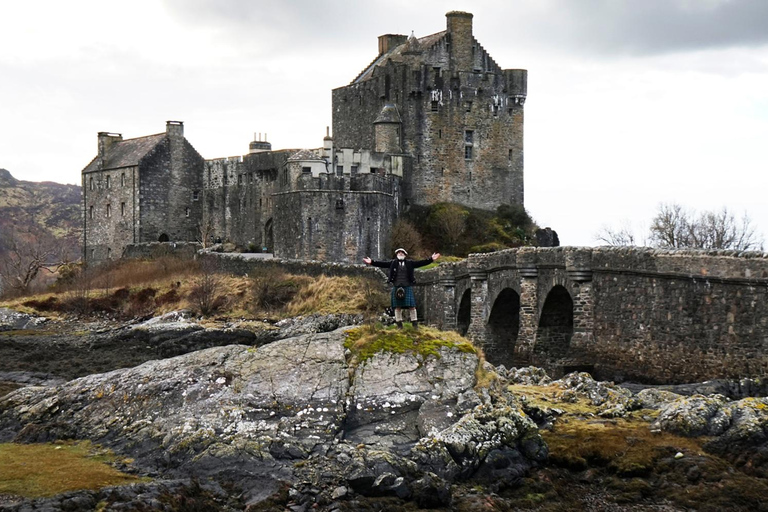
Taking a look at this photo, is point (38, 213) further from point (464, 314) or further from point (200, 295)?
point (464, 314)

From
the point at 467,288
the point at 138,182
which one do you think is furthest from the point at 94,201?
the point at 467,288

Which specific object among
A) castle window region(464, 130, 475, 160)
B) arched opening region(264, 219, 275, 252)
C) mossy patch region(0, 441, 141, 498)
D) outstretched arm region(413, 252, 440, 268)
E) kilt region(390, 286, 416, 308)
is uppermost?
castle window region(464, 130, 475, 160)

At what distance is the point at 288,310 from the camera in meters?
48.7

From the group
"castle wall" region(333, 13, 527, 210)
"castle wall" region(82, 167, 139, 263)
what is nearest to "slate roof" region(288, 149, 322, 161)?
"castle wall" region(333, 13, 527, 210)

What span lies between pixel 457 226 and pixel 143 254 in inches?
727

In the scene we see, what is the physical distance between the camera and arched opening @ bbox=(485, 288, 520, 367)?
39.2 metres

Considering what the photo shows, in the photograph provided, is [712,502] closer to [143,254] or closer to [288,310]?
[288,310]

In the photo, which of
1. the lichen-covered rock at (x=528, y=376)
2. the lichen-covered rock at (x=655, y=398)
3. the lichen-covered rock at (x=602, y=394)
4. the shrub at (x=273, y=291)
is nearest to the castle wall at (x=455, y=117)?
the shrub at (x=273, y=291)

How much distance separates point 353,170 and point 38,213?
278ft

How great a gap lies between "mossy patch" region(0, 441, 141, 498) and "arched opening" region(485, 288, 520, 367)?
60.1 feet

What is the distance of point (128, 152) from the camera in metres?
72.1

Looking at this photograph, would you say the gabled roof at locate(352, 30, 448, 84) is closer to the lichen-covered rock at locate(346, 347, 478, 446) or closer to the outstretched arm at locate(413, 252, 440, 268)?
the outstretched arm at locate(413, 252, 440, 268)

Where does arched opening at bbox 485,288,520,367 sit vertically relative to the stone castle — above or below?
below

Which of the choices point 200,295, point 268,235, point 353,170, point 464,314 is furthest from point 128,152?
point 464,314
